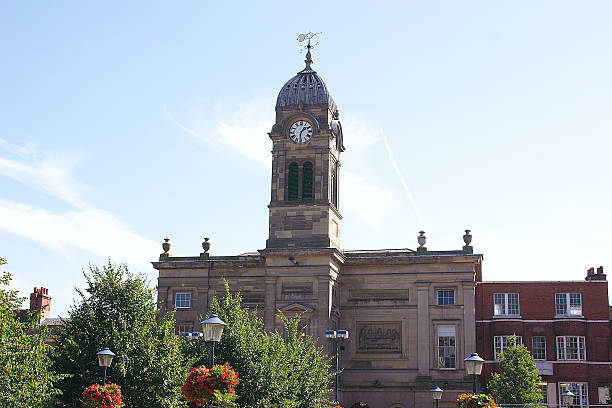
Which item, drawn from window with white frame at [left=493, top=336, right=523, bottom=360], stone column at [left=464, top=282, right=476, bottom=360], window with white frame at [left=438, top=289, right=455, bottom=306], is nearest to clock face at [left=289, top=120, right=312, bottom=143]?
window with white frame at [left=438, top=289, right=455, bottom=306]

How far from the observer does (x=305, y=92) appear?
55.6 m

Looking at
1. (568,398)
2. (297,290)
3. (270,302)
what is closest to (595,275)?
(568,398)

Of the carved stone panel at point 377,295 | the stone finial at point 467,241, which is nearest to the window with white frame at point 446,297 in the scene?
the carved stone panel at point 377,295

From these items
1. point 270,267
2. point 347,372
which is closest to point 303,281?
point 270,267

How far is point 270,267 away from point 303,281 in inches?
95.4

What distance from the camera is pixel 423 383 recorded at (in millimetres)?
51938

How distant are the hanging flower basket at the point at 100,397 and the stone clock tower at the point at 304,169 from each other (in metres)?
24.0

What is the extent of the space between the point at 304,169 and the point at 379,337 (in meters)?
12.3

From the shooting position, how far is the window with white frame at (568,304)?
57.9m

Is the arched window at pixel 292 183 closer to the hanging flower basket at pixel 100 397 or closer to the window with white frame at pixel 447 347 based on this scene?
the window with white frame at pixel 447 347

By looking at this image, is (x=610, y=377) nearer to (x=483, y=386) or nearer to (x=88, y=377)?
(x=483, y=386)

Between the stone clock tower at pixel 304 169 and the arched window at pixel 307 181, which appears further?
the arched window at pixel 307 181

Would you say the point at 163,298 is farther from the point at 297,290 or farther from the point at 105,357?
the point at 105,357

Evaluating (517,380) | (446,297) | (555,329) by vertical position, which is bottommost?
(517,380)
